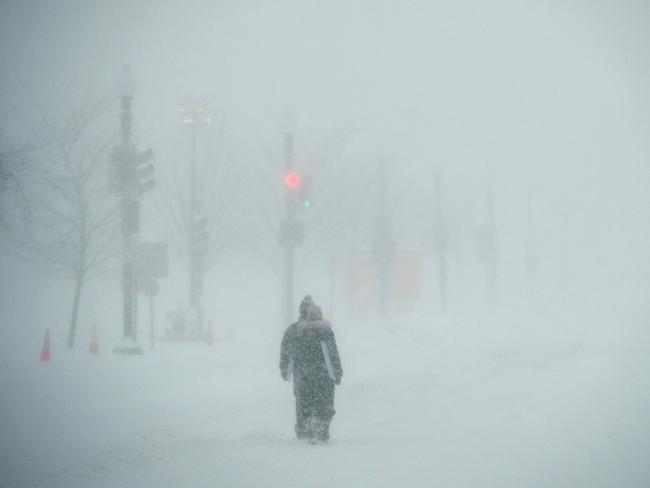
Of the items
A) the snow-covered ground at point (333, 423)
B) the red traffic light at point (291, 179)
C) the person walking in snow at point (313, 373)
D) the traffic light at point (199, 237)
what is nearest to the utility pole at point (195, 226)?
the traffic light at point (199, 237)

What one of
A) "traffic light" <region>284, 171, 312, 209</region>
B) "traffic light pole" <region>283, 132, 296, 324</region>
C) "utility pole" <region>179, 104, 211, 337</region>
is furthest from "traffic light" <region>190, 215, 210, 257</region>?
"traffic light" <region>284, 171, 312, 209</region>

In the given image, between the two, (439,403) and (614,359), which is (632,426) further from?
(614,359)

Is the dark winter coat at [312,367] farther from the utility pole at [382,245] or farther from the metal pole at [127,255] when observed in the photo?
the utility pole at [382,245]

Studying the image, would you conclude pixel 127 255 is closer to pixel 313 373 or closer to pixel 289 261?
pixel 289 261

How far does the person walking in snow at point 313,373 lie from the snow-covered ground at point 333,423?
324 millimetres

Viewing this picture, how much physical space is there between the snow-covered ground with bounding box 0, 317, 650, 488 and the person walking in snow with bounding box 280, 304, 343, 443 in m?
0.32

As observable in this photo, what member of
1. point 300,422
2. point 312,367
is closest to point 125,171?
point 312,367

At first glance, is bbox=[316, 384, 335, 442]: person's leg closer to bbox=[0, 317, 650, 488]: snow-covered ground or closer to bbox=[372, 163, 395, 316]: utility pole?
bbox=[0, 317, 650, 488]: snow-covered ground

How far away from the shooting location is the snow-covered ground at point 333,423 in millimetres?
7102

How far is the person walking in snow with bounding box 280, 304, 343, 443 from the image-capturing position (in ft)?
Result: 29.8

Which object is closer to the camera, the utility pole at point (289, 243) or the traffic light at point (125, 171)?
the traffic light at point (125, 171)

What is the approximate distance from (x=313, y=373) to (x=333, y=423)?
7.50 feet

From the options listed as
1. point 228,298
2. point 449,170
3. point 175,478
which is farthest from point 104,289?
point 449,170

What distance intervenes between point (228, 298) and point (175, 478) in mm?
42974
